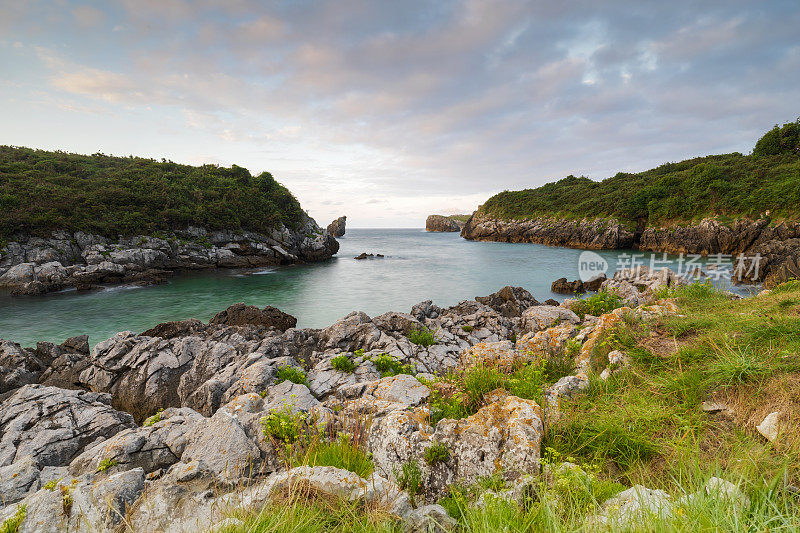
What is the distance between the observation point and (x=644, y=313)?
22.2ft

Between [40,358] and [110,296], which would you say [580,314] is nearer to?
[40,358]

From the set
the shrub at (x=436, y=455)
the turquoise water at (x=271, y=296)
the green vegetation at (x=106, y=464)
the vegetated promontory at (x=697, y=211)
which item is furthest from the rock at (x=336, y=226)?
the shrub at (x=436, y=455)

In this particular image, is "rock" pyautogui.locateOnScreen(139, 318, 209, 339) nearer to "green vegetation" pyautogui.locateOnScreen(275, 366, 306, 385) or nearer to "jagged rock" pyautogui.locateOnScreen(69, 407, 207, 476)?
"green vegetation" pyautogui.locateOnScreen(275, 366, 306, 385)

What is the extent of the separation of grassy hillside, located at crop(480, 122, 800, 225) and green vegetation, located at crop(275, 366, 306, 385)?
5603 cm

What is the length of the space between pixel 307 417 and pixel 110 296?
2997cm

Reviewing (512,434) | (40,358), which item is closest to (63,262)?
(40,358)

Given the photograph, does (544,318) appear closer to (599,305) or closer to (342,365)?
(599,305)

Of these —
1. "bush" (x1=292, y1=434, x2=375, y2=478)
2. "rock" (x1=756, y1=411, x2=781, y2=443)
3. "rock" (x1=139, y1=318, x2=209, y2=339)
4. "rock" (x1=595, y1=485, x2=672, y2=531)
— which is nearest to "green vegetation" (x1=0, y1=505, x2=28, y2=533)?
"bush" (x1=292, y1=434, x2=375, y2=478)

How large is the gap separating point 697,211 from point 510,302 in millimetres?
52078

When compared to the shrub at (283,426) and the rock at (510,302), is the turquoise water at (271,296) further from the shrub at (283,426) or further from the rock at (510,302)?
the shrub at (283,426)

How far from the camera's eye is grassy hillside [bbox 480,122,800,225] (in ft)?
133

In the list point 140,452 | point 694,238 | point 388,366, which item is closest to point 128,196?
point 388,366

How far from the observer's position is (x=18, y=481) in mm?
4387

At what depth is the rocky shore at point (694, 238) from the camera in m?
24.1
